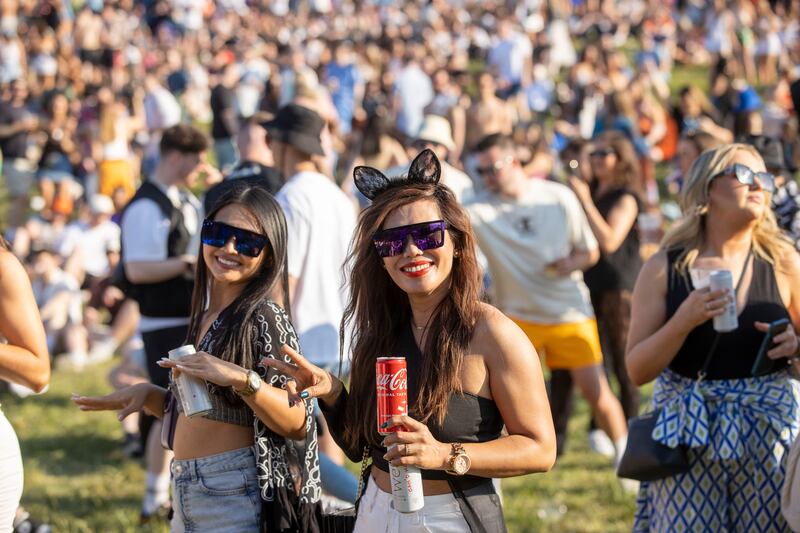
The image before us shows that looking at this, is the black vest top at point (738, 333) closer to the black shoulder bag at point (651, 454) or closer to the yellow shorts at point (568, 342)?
the black shoulder bag at point (651, 454)

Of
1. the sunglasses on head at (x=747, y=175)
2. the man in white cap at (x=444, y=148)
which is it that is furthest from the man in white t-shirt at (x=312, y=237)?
the sunglasses on head at (x=747, y=175)

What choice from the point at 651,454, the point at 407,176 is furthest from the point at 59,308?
the point at 407,176

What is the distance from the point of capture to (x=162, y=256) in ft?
19.4

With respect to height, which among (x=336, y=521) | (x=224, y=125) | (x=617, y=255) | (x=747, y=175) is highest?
(x=224, y=125)

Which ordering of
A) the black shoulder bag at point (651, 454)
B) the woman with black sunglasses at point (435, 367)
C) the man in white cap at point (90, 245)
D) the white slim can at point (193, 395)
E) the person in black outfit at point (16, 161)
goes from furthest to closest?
the person in black outfit at point (16, 161) → the man in white cap at point (90, 245) → the black shoulder bag at point (651, 454) → the white slim can at point (193, 395) → the woman with black sunglasses at point (435, 367)

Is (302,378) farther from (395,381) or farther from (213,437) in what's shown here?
(213,437)

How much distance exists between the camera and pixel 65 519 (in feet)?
20.7

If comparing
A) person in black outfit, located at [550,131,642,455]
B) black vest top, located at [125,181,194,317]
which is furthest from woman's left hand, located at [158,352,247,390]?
person in black outfit, located at [550,131,642,455]

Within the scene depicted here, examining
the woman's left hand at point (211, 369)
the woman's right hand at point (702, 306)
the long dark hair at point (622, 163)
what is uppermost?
the long dark hair at point (622, 163)

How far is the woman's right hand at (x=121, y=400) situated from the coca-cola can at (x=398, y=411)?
117 cm

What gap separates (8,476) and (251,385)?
1029 millimetres

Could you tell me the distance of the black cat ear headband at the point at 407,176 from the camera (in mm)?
3143

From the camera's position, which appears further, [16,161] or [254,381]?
[16,161]

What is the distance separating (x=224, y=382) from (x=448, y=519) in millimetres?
707
